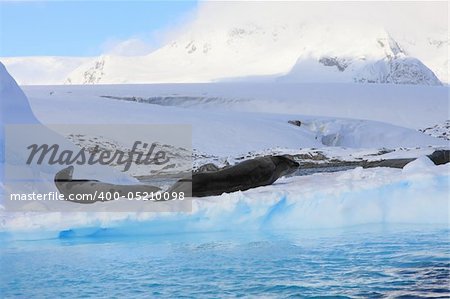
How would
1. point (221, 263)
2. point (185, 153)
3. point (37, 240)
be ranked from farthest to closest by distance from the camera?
point (185, 153) → point (37, 240) → point (221, 263)

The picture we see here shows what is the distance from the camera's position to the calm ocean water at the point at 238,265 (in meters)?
5.32

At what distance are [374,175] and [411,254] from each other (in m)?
3.33

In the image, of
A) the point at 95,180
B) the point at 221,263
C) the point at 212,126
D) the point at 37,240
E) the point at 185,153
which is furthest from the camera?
the point at 212,126

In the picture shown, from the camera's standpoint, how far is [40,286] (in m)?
5.71

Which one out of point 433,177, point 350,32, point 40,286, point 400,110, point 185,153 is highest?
point 350,32

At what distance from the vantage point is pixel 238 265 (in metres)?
6.25

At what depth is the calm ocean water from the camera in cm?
532

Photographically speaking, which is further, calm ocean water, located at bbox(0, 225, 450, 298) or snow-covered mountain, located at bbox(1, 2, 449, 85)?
snow-covered mountain, located at bbox(1, 2, 449, 85)

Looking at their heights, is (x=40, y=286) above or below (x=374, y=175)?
below

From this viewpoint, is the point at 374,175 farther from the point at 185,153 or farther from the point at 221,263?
the point at 185,153

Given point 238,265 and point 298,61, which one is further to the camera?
point 298,61

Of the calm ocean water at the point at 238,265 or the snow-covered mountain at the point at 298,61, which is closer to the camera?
the calm ocean water at the point at 238,265

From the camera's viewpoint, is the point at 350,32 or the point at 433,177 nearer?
the point at 433,177

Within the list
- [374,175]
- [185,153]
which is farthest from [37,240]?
[185,153]
